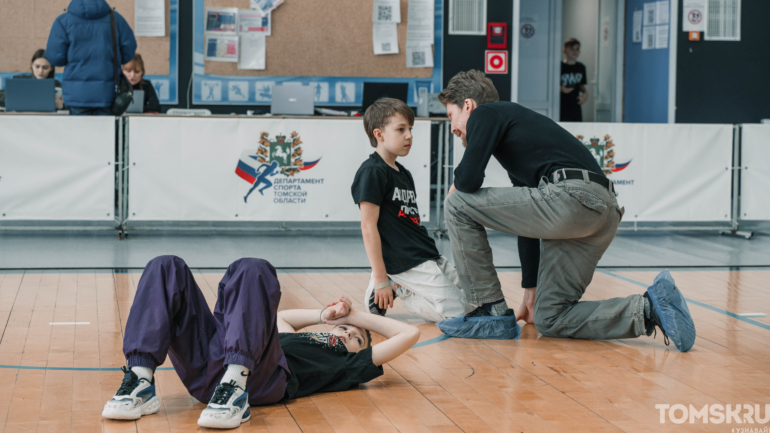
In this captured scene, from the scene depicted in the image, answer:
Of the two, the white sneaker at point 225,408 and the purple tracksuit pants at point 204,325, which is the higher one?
the purple tracksuit pants at point 204,325

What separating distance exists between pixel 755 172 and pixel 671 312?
4374mm

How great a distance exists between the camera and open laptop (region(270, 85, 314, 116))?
687 centimetres

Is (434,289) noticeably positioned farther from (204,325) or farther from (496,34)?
(496,34)

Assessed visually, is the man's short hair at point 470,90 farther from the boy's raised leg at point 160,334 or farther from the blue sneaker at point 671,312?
the boy's raised leg at point 160,334

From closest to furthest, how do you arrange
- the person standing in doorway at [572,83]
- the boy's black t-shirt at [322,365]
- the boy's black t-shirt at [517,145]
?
the boy's black t-shirt at [322,365] → the boy's black t-shirt at [517,145] → the person standing in doorway at [572,83]

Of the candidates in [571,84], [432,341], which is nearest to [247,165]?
[432,341]

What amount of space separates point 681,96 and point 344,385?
8.79m

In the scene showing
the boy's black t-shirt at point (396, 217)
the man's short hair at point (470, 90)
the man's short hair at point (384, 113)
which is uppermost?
the man's short hair at point (470, 90)

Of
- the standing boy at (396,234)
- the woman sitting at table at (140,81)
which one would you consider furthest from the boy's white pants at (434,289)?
the woman sitting at table at (140,81)

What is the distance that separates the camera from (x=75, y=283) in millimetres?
4363

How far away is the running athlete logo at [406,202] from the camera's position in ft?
11.1

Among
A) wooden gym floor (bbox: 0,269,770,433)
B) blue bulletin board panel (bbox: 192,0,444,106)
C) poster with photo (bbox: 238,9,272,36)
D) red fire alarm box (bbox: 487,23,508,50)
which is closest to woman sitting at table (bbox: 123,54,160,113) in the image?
blue bulletin board panel (bbox: 192,0,444,106)

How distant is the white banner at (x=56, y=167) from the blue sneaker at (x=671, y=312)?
4468mm

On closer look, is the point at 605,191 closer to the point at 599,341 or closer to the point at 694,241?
the point at 599,341
